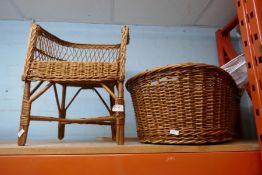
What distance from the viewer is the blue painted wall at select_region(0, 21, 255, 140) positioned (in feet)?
4.33

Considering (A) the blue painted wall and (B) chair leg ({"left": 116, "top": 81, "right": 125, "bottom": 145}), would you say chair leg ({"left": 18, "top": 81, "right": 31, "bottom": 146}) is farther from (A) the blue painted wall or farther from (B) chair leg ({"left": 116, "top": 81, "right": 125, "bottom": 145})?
(A) the blue painted wall

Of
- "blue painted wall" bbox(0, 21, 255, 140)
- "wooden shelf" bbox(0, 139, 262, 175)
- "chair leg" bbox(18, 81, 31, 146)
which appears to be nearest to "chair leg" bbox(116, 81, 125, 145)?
"wooden shelf" bbox(0, 139, 262, 175)

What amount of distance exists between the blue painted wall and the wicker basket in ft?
2.08

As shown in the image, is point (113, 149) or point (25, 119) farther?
point (25, 119)

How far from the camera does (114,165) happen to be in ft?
2.08

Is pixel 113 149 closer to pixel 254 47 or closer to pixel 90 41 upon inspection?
pixel 254 47

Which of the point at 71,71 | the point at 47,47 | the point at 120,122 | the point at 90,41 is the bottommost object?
the point at 120,122

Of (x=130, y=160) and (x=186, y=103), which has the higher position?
(x=186, y=103)

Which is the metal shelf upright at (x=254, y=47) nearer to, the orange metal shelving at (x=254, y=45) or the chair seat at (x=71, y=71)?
the orange metal shelving at (x=254, y=45)

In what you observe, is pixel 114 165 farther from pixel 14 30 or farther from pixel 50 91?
pixel 14 30

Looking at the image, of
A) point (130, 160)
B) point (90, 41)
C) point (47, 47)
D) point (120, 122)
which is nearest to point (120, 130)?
point (120, 122)

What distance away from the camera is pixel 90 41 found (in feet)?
4.83

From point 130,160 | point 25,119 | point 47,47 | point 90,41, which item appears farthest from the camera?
point 90,41

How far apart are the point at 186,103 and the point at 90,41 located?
0.96m
